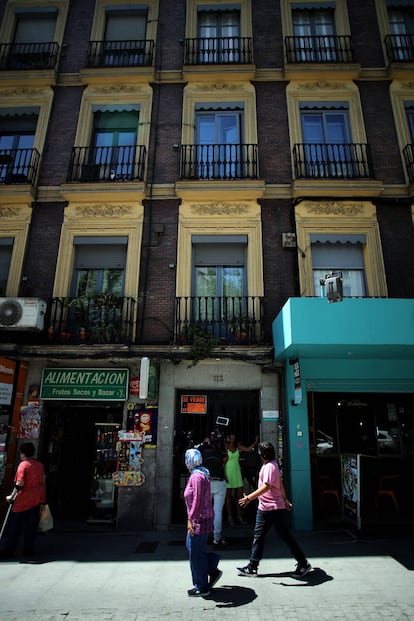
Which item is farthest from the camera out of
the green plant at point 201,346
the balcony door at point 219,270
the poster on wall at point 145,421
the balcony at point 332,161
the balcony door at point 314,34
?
the balcony door at point 314,34

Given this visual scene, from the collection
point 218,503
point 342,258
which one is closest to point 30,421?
point 218,503

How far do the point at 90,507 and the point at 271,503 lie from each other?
5.97 metres

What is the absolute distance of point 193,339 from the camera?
346 inches

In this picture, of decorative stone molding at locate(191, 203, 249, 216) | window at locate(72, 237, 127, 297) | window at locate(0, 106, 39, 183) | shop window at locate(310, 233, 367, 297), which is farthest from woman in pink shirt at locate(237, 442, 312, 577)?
window at locate(0, 106, 39, 183)

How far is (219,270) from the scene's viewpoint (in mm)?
9984

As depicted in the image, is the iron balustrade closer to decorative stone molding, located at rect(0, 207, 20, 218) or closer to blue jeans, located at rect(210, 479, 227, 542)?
decorative stone molding, located at rect(0, 207, 20, 218)

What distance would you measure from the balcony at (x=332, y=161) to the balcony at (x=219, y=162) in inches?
47.8

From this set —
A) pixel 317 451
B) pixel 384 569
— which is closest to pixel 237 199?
pixel 317 451

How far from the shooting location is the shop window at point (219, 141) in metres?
10.4

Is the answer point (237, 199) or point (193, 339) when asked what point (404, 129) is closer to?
point (237, 199)

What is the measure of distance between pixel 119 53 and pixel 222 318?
897 centimetres

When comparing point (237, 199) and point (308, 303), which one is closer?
point (308, 303)

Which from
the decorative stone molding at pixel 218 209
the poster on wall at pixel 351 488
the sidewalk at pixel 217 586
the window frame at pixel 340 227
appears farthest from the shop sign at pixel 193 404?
the decorative stone molding at pixel 218 209

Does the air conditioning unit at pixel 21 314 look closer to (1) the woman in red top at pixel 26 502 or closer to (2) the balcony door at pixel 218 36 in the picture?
(1) the woman in red top at pixel 26 502
